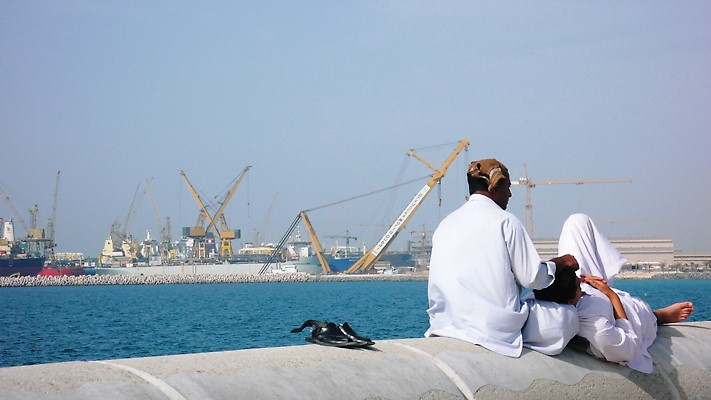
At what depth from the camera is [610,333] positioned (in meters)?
4.74

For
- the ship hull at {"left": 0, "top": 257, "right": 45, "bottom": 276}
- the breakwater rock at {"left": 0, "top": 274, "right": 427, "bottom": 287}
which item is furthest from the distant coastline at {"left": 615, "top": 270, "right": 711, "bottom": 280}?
the ship hull at {"left": 0, "top": 257, "right": 45, "bottom": 276}

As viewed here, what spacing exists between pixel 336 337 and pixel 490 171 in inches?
44.0

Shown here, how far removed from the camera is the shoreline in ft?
384

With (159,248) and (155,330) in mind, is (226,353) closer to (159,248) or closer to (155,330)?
(155,330)

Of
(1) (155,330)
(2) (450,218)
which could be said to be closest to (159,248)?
(1) (155,330)

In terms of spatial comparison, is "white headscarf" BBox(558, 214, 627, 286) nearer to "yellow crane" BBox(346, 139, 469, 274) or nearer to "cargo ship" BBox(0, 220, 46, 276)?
"yellow crane" BBox(346, 139, 469, 274)

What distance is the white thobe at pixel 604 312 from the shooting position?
4.76m

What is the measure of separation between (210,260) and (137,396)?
14855cm

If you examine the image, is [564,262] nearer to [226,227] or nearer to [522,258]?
[522,258]

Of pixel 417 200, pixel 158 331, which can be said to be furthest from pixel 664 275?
pixel 158 331

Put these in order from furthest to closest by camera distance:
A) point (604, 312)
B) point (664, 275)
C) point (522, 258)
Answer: point (664, 275), point (604, 312), point (522, 258)

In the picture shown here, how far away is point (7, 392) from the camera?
302cm

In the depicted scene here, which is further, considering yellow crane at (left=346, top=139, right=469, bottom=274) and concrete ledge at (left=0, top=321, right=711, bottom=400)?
yellow crane at (left=346, top=139, right=469, bottom=274)

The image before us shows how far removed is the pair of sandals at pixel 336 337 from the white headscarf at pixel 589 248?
1443mm
